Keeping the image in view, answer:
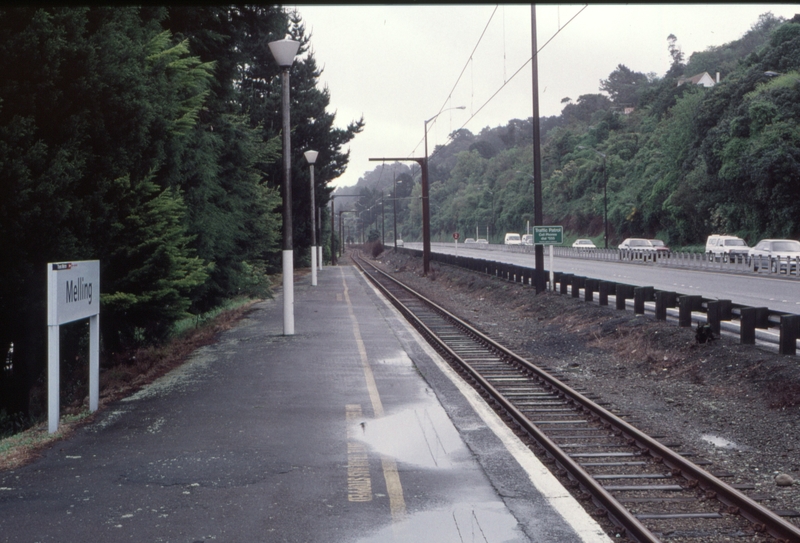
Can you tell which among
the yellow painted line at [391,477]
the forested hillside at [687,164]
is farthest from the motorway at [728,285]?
the yellow painted line at [391,477]

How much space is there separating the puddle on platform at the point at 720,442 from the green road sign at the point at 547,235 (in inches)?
636

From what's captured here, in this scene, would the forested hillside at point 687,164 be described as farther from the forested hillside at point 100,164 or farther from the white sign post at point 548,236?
the forested hillside at point 100,164

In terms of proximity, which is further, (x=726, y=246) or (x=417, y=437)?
(x=726, y=246)

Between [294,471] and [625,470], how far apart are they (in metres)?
2.99

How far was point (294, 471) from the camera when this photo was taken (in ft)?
23.9

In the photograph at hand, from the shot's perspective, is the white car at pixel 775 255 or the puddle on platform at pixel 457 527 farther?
the white car at pixel 775 255

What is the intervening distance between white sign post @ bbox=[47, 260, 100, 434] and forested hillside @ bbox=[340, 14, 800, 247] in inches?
1312

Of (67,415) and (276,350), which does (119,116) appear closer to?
(67,415)

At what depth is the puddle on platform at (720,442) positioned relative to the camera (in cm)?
842

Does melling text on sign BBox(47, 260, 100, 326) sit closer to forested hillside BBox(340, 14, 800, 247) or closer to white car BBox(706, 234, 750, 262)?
forested hillside BBox(340, 14, 800, 247)

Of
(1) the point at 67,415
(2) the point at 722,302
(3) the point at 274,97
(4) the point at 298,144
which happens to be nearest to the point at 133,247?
(1) the point at 67,415

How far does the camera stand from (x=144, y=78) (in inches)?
427

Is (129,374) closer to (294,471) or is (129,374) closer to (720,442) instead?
(294,471)

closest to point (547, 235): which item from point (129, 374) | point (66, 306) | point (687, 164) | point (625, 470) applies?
point (129, 374)
